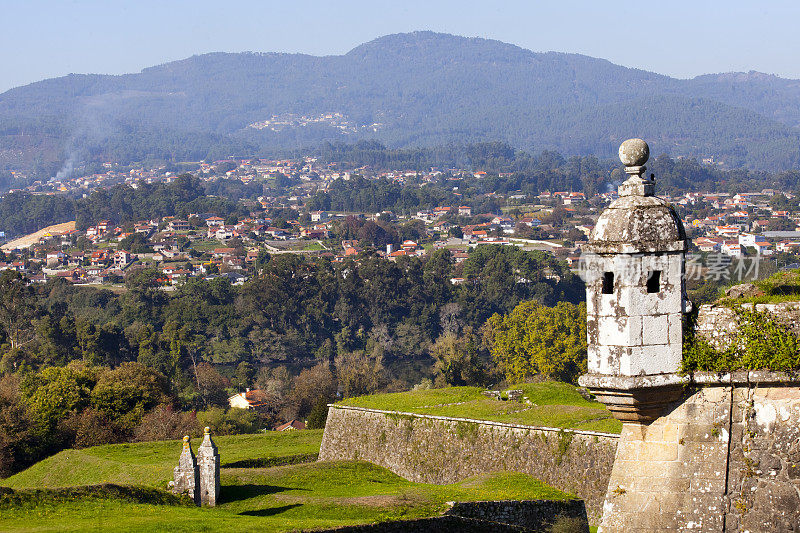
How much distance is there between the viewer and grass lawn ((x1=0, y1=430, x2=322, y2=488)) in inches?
989

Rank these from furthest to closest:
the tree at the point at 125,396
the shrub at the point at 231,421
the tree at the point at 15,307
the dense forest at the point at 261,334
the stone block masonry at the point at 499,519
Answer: the tree at the point at 15,307 → the shrub at the point at 231,421 → the dense forest at the point at 261,334 → the tree at the point at 125,396 → the stone block masonry at the point at 499,519

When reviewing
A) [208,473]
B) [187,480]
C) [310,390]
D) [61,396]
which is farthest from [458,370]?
[187,480]

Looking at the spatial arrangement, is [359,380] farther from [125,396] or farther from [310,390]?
[125,396]

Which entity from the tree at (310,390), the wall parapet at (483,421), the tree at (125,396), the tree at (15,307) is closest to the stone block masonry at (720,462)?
the wall parapet at (483,421)

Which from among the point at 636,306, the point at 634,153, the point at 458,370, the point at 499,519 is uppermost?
the point at 634,153

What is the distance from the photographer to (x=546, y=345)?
4844cm

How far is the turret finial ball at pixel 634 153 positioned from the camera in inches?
313

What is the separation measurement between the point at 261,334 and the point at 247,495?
65828 mm

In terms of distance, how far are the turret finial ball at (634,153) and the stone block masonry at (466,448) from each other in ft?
38.6

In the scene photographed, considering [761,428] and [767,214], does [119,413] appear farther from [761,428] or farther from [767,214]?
[767,214]

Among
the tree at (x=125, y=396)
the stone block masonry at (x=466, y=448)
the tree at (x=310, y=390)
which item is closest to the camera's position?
the stone block masonry at (x=466, y=448)

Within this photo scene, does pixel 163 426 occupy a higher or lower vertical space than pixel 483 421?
lower

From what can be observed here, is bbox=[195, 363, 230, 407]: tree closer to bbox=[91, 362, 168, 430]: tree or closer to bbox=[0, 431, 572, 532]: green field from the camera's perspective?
bbox=[91, 362, 168, 430]: tree

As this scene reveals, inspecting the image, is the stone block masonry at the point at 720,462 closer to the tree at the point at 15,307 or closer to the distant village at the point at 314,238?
the tree at the point at 15,307
